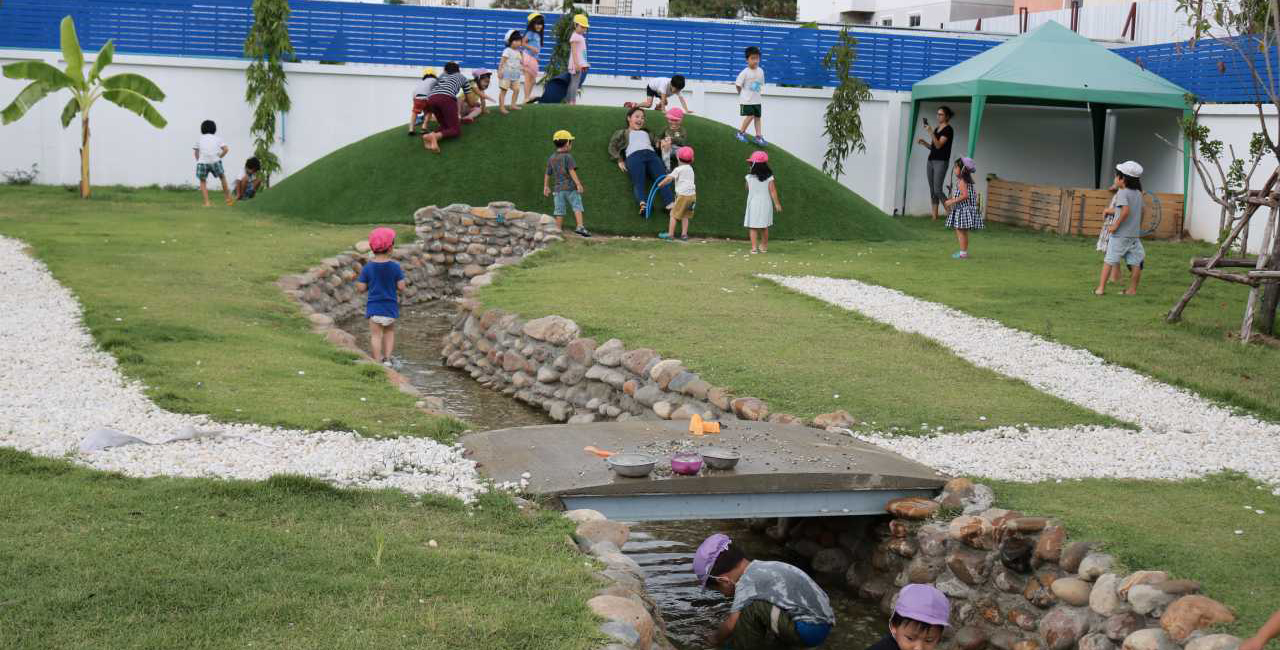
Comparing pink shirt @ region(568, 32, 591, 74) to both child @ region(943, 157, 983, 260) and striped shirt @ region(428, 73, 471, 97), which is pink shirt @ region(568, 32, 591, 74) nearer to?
striped shirt @ region(428, 73, 471, 97)

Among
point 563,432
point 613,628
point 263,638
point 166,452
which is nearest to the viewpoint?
point 263,638

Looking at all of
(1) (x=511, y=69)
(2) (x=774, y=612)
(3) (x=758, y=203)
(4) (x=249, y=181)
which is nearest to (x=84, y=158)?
(4) (x=249, y=181)

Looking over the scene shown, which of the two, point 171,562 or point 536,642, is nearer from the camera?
point 536,642

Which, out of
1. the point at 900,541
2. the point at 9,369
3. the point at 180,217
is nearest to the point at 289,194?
the point at 180,217

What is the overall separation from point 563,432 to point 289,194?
14.1 meters

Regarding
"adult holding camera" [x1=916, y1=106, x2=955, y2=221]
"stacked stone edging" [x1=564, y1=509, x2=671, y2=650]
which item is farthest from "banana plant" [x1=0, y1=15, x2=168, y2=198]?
"stacked stone edging" [x1=564, y1=509, x2=671, y2=650]

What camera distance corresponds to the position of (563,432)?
859 cm

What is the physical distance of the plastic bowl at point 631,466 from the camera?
7441 millimetres

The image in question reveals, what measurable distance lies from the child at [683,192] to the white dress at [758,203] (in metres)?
1.26

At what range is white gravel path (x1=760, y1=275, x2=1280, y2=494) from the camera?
323 inches

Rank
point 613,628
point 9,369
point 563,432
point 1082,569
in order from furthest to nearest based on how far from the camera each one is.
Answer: point 9,369 < point 563,432 < point 1082,569 < point 613,628

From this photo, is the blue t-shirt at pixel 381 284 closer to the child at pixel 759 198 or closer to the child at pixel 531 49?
the child at pixel 759 198

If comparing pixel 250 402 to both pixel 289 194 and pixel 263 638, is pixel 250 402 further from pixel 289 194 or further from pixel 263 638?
pixel 289 194

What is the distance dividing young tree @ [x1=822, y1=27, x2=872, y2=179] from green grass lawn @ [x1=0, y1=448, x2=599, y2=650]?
20512 millimetres
